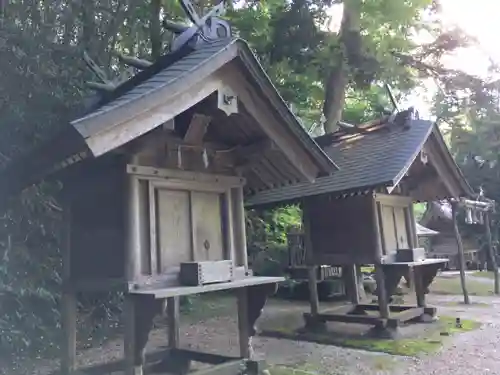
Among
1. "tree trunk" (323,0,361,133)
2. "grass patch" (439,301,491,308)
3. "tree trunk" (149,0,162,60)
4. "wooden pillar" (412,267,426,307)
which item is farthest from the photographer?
"tree trunk" (323,0,361,133)

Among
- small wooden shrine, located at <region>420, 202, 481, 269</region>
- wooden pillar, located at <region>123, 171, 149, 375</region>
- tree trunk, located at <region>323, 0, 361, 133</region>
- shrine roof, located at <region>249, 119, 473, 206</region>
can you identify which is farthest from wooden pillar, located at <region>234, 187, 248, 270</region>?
→ small wooden shrine, located at <region>420, 202, 481, 269</region>

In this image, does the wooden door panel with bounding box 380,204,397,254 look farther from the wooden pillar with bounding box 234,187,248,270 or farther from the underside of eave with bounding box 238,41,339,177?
Answer: the wooden pillar with bounding box 234,187,248,270

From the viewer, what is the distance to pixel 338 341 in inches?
310

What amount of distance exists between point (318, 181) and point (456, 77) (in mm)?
8544

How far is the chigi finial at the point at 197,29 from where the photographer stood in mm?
5039

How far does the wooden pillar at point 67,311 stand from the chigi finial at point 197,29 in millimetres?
2340

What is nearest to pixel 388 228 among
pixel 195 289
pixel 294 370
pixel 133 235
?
pixel 294 370

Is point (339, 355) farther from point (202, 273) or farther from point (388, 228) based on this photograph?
point (202, 273)

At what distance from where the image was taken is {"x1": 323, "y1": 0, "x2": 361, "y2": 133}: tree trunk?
12.8 meters

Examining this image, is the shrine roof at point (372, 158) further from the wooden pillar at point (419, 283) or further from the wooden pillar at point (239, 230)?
the wooden pillar at point (239, 230)

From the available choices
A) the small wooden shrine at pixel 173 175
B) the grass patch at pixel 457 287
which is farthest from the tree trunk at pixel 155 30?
the grass patch at pixel 457 287

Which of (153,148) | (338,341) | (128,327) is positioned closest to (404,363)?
(338,341)

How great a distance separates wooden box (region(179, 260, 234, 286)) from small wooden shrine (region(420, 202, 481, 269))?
20.8 meters

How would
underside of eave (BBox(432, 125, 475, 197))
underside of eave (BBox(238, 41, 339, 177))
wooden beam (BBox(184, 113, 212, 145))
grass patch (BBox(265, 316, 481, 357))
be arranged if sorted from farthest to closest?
underside of eave (BBox(432, 125, 475, 197)) < grass patch (BBox(265, 316, 481, 357)) < wooden beam (BBox(184, 113, 212, 145)) < underside of eave (BBox(238, 41, 339, 177))
